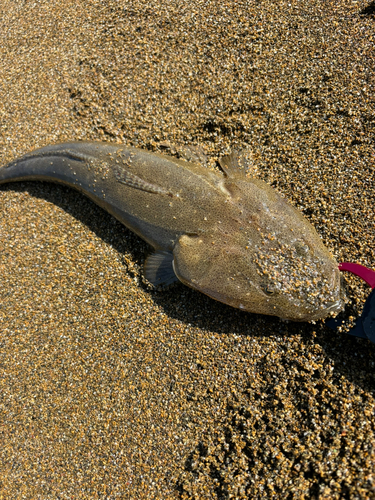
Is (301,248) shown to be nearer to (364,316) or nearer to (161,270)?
(364,316)

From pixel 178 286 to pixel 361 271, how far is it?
5.56 feet

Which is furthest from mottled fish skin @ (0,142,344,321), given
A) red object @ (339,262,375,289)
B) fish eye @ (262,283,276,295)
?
red object @ (339,262,375,289)

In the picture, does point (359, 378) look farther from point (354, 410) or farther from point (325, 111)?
point (325, 111)

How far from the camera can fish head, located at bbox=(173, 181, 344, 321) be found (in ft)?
9.40

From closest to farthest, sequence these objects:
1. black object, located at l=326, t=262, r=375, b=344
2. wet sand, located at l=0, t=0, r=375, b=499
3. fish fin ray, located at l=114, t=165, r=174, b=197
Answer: black object, located at l=326, t=262, r=375, b=344 < wet sand, located at l=0, t=0, r=375, b=499 < fish fin ray, located at l=114, t=165, r=174, b=197

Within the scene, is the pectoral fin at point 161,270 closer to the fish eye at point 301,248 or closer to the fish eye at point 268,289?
the fish eye at point 268,289

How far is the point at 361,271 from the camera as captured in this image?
2943 millimetres

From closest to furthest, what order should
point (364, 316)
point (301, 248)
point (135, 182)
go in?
point (364, 316)
point (301, 248)
point (135, 182)

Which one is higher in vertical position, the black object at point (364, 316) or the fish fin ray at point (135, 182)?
the fish fin ray at point (135, 182)

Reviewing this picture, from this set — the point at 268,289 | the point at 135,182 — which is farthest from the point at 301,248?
the point at 135,182

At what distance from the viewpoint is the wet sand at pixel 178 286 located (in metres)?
2.83

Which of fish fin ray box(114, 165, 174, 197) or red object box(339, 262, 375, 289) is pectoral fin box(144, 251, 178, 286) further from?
red object box(339, 262, 375, 289)

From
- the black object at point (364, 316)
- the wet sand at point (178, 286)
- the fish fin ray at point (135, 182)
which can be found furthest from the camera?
the fish fin ray at point (135, 182)

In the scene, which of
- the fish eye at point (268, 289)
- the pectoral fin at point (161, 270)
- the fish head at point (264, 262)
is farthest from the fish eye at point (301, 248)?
the pectoral fin at point (161, 270)
